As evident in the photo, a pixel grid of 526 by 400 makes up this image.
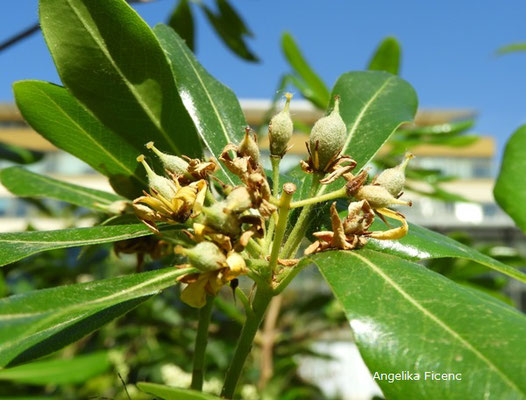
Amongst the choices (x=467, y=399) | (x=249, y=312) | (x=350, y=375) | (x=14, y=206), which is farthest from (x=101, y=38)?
(x=14, y=206)

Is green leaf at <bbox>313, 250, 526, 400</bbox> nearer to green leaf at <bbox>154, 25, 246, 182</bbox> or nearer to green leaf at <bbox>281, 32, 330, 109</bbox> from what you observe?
green leaf at <bbox>154, 25, 246, 182</bbox>

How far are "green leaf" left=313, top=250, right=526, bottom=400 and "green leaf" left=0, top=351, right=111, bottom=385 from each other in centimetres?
192

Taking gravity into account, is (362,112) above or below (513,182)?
above

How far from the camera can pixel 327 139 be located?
1104mm

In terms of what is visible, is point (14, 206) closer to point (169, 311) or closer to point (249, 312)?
point (169, 311)

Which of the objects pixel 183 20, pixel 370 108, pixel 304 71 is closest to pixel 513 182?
pixel 370 108

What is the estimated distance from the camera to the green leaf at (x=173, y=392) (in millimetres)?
820

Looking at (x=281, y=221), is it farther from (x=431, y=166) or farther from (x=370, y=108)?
(x=431, y=166)

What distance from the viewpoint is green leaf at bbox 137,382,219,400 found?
820 mm

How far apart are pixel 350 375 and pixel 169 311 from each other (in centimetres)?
679

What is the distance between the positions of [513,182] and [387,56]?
53.6 inches

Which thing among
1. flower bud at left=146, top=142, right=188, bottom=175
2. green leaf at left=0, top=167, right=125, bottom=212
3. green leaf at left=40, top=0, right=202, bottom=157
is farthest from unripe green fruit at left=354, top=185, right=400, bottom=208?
green leaf at left=0, top=167, right=125, bottom=212

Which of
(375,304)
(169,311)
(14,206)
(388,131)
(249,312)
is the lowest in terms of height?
(14,206)

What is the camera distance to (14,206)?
20.2 meters
